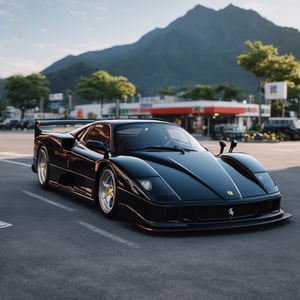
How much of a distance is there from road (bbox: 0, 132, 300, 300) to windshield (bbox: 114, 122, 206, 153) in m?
1.05

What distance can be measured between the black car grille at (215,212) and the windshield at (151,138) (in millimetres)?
1493

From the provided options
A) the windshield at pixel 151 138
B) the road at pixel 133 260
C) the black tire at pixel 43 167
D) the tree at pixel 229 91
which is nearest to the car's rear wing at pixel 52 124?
the black tire at pixel 43 167

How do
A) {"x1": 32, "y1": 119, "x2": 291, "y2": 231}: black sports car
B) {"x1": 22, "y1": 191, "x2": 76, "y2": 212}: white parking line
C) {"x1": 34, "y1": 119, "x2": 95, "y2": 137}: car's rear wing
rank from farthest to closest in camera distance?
{"x1": 34, "y1": 119, "x2": 95, "y2": 137}: car's rear wing → {"x1": 22, "y1": 191, "x2": 76, "y2": 212}: white parking line → {"x1": 32, "y1": 119, "x2": 291, "y2": 231}: black sports car

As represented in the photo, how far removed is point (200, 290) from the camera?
3.55 metres

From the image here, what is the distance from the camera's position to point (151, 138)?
271 inches

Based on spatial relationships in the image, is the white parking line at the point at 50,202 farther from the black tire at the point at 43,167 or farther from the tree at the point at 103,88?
the tree at the point at 103,88

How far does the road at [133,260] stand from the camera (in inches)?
139

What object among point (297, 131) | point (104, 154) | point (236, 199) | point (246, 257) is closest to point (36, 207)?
point (104, 154)

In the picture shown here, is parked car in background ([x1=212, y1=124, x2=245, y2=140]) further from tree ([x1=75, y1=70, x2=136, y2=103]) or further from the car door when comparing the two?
tree ([x1=75, y1=70, x2=136, y2=103])

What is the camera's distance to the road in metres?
3.54

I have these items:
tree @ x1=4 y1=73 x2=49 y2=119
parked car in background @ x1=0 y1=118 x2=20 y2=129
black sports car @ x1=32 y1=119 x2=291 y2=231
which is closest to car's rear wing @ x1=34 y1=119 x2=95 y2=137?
black sports car @ x1=32 y1=119 x2=291 y2=231

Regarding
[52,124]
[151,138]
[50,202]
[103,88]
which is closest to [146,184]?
[151,138]

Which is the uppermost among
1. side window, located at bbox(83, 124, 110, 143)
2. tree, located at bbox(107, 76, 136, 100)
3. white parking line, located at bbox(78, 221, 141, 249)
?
tree, located at bbox(107, 76, 136, 100)

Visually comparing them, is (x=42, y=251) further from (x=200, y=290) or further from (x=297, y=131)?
(x=297, y=131)
